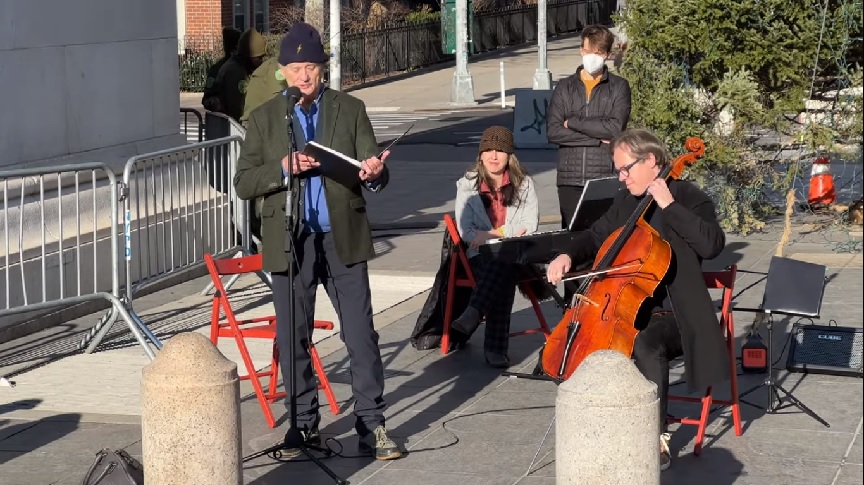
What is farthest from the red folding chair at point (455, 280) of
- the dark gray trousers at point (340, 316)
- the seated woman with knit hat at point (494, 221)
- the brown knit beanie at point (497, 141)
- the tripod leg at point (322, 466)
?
the tripod leg at point (322, 466)

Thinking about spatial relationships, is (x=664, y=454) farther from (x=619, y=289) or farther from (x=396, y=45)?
(x=396, y=45)

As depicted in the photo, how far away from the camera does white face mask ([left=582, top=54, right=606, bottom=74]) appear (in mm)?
9688

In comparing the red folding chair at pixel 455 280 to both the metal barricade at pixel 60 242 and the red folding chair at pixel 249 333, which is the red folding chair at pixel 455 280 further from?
the metal barricade at pixel 60 242

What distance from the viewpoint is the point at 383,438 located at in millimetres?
6719

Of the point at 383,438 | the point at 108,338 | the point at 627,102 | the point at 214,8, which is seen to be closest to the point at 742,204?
the point at 627,102

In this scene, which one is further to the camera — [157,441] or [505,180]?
[505,180]

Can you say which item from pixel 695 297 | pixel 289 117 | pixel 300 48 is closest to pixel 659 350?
pixel 695 297

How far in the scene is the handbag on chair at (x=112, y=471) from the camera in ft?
19.2

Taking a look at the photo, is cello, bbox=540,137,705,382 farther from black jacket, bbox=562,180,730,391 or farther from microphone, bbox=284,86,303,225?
microphone, bbox=284,86,303,225

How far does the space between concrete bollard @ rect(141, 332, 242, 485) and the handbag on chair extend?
0.13 meters

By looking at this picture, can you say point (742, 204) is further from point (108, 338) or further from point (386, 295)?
point (108, 338)

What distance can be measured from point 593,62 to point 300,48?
366cm

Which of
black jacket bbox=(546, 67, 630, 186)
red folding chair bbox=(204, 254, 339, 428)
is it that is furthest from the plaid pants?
black jacket bbox=(546, 67, 630, 186)

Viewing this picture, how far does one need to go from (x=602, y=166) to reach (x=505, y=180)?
1.26 metres
